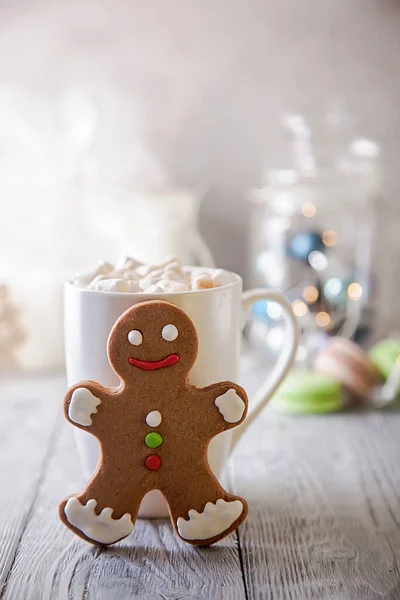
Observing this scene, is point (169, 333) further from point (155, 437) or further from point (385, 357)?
point (385, 357)

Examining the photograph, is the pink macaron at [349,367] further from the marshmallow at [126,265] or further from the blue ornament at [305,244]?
the marshmallow at [126,265]

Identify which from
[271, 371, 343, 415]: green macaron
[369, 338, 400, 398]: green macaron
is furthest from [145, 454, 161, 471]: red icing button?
[369, 338, 400, 398]: green macaron

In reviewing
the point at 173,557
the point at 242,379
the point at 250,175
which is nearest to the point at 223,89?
the point at 250,175

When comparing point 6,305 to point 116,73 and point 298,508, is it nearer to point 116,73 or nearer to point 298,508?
point 116,73

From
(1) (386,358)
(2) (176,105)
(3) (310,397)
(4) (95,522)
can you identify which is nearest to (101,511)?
(4) (95,522)

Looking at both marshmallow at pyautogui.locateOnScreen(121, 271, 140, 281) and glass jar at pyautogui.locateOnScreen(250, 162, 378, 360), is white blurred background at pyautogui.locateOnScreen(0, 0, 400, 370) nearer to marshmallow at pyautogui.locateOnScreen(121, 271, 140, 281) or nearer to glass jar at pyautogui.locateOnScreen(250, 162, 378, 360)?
glass jar at pyautogui.locateOnScreen(250, 162, 378, 360)

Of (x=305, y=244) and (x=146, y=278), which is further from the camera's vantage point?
(x=305, y=244)

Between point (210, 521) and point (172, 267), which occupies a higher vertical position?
point (172, 267)

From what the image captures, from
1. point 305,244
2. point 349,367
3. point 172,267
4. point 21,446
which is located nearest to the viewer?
Result: point 172,267

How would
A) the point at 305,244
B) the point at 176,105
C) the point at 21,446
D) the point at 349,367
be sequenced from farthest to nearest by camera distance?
the point at 176,105
the point at 305,244
the point at 349,367
the point at 21,446
